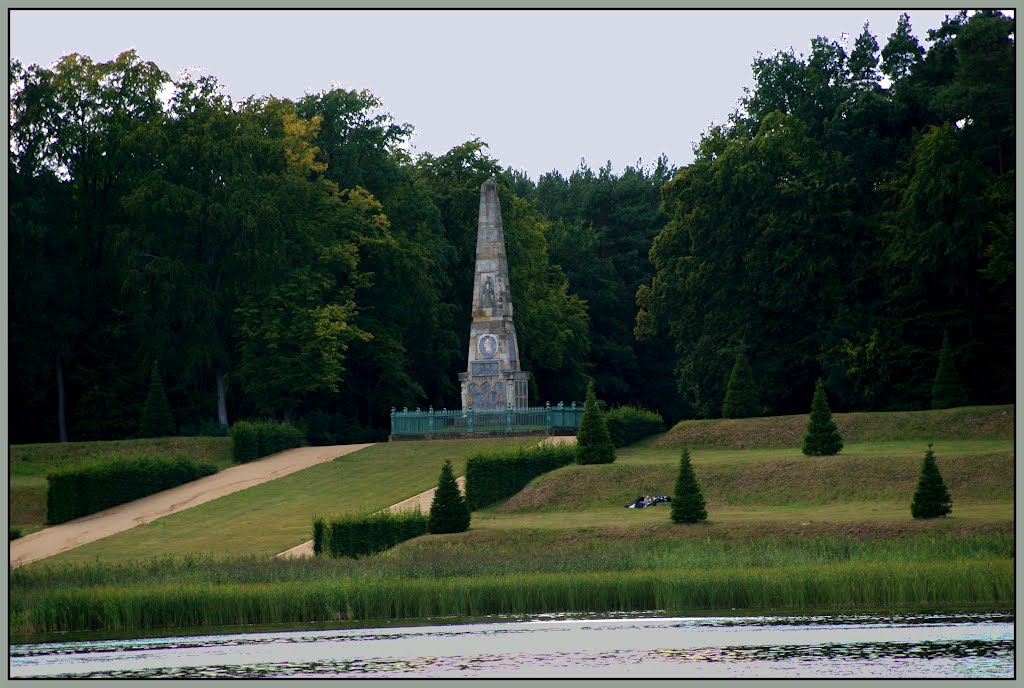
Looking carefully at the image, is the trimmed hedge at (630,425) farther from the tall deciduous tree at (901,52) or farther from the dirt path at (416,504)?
the tall deciduous tree at (901,52)

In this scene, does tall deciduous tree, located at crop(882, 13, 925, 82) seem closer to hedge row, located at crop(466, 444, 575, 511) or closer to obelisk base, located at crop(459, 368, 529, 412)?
obelisk base, located at crop(459, 368, 529, 412)

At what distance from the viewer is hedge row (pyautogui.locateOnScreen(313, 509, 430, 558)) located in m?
36.0

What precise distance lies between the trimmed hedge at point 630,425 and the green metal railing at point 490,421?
132 inches

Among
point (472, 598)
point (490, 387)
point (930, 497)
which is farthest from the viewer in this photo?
point (490, 387)

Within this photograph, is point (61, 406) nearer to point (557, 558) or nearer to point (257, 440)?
point (257, 440)

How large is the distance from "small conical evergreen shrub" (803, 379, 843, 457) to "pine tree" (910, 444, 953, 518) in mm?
9114

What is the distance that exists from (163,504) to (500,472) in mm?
9796

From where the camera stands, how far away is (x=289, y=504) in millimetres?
44969

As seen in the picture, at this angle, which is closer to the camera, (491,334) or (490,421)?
(490,421)

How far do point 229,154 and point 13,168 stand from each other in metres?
7.85

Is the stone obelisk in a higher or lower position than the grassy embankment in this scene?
higher

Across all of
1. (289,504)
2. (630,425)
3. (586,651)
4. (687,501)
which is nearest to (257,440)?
(289,504)

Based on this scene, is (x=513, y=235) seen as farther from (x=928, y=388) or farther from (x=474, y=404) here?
(x=928, y=388)

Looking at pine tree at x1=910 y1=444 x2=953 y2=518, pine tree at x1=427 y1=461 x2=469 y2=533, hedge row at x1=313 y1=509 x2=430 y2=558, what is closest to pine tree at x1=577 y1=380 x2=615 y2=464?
pine tree at x1=427 y1=461 x2=469 y2=533
